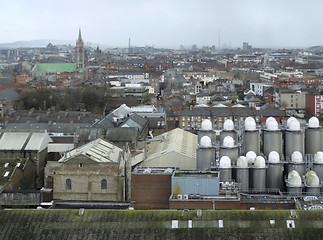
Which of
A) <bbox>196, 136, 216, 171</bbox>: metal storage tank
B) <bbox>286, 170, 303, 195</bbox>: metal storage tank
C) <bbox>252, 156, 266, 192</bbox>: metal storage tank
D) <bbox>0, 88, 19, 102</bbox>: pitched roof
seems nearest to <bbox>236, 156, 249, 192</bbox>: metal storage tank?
<bbox>252, 156, 266, 192</bbox>: metal storage tank

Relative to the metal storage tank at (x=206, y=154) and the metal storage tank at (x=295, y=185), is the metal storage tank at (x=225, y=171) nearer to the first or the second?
the metal storage tank at (x=206, y=154)

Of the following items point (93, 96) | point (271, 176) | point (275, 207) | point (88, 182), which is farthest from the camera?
point (93, 96)

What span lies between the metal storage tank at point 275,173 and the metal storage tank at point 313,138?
162 inches

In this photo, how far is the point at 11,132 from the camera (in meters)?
48.8

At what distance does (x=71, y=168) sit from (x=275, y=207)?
14.7 meters

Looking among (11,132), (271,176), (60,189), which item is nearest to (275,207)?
(271,176)

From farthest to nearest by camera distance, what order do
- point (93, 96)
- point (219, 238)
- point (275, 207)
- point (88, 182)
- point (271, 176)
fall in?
point (93, 96), point (88, 182), point (271, 176), point (275, 207), point (219, 238)

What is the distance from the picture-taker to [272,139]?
122 ft

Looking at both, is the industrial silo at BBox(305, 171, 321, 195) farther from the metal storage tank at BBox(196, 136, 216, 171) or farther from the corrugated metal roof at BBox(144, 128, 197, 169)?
the corrugated metal roof at BBox(144, 128, 197, 169)

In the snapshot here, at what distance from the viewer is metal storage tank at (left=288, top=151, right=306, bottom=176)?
35.4 m

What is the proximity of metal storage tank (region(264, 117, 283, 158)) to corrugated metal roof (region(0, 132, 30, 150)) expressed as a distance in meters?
21.0

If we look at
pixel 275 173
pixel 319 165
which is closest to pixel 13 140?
pixel 275 173

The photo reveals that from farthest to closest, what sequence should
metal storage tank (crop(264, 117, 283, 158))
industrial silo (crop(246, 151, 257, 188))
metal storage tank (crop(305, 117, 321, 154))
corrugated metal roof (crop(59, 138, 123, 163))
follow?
corrugated metal roof (crop(59, 138, 123, 163)) → metal storage tank (crop(305, 117, 321, 154)) → metal storage tank (crop(264, 117, 283, 158)) → industrial silo (crop(246, 151, 257, 188))

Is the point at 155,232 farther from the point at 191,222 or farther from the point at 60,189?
the point at 60,189
